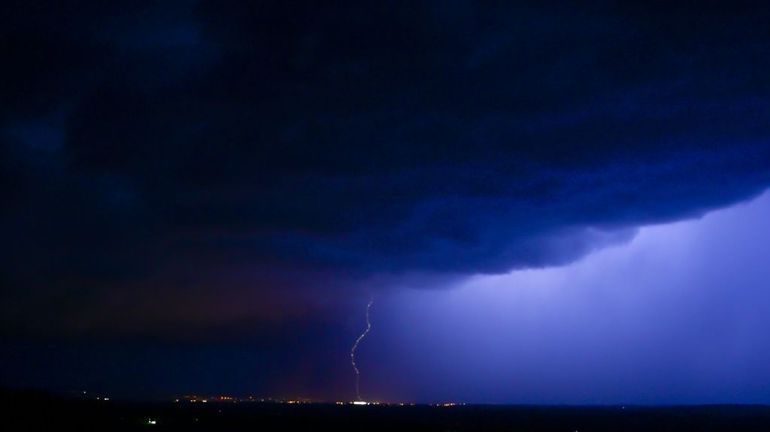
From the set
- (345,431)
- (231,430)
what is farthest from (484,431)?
(231,430)

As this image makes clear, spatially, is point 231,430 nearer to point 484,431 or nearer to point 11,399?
point 11,399

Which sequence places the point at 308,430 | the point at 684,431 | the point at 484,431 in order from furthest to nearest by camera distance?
the point at 684,431 < the point at 484,431 < the point at 308,430

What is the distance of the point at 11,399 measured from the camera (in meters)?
70.1

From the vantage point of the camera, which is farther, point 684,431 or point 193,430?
point 684,431

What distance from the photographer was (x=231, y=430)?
67.1 metres

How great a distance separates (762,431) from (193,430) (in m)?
84.2

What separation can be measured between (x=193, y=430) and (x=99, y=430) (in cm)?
1362

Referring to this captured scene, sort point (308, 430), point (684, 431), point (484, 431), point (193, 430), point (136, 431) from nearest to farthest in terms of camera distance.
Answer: point (136, 431) → point (193, 430) → point (308, 430) → point (484, 431) → point (684, 431)

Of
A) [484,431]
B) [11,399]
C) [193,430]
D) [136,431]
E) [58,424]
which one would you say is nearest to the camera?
[58,424]

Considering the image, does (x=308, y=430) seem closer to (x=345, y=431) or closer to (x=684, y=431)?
(x=345, y=431)

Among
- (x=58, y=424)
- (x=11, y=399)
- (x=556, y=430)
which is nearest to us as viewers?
(x=58, y=424)

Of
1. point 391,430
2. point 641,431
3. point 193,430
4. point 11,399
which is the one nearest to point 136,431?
point 193,430

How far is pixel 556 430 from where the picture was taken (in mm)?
106750

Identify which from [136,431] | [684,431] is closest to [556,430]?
[684,431]
